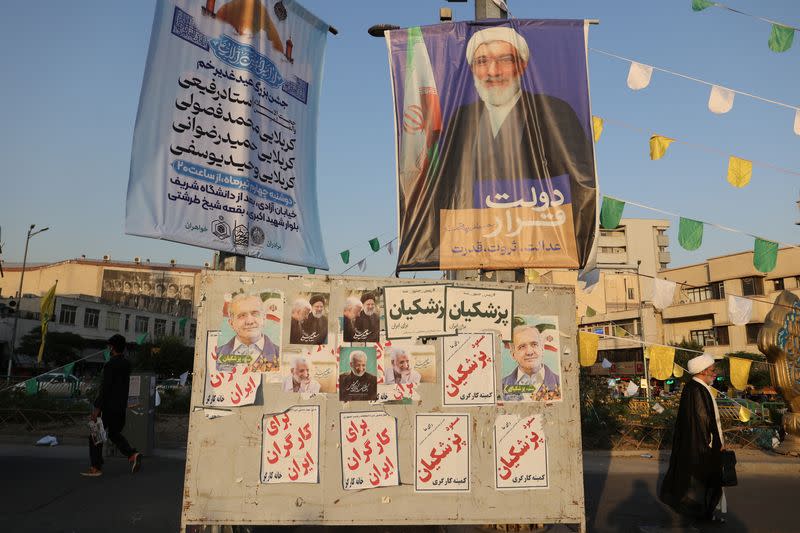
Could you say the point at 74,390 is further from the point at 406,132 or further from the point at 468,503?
the point at 468,503

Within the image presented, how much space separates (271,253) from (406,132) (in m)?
1.94

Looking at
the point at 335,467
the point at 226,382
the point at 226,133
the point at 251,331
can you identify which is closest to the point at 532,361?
the point at 335,467

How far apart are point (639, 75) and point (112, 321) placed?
2678 inches

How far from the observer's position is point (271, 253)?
626 cm

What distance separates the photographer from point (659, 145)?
30.4 feet

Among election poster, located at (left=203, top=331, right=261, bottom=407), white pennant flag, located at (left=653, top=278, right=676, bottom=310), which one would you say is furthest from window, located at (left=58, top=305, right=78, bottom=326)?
election poster, located at (left=203, top=331, right=261, bottom=407)

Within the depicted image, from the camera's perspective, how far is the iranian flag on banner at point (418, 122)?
6.46 meters

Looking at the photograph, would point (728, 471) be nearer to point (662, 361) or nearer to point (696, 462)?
point (696, 462)

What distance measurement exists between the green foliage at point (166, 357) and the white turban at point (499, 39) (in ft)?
155

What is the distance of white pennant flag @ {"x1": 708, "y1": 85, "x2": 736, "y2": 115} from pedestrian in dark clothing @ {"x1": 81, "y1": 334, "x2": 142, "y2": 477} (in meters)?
8.85

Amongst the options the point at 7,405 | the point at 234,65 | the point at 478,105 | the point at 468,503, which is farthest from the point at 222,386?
the point at 7,405

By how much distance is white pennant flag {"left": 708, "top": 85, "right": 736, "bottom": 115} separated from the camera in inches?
346

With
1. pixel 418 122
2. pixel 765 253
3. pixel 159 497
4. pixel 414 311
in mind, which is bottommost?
pixel 159 497

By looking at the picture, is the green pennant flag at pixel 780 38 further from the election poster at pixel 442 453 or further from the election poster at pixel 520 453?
the election poster at pixel 442 453
